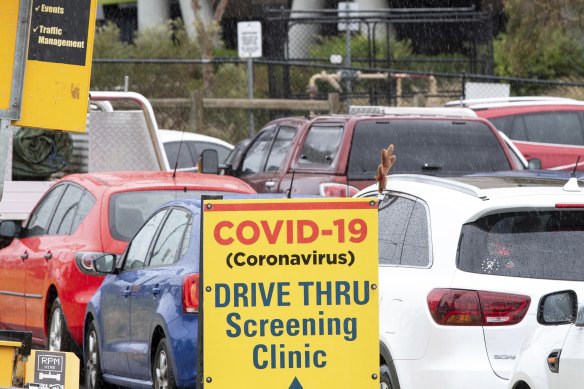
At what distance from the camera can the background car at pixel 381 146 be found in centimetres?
1372

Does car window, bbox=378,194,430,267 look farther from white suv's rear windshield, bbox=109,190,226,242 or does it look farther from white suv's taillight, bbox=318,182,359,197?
white suv's taillight, bbox=318,182,359,197

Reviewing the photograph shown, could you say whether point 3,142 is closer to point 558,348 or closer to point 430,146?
point 558,348

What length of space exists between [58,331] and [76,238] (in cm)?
80

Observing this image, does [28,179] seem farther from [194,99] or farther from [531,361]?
[531,361]

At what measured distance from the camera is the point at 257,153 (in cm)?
1677

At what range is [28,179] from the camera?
16766 mm

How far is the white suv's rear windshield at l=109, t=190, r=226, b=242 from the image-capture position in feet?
38.3

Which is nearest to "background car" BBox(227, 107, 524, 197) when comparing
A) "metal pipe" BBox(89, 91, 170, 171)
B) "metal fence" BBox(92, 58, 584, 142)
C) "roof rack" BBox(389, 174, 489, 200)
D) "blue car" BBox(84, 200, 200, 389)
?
"metal pipe" BBox(89, 91, 170, 171)

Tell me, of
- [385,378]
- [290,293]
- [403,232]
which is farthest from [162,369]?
[290,293]

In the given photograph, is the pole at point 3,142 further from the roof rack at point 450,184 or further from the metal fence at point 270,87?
the metal fence at point 270,87

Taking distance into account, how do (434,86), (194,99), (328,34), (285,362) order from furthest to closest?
(328,34)
(434,86)
(194,99)
(285,362)

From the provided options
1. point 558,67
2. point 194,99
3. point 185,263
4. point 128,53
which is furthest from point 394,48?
point 185,263

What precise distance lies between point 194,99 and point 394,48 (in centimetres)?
1117

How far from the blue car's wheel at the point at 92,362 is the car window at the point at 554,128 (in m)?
11.0
